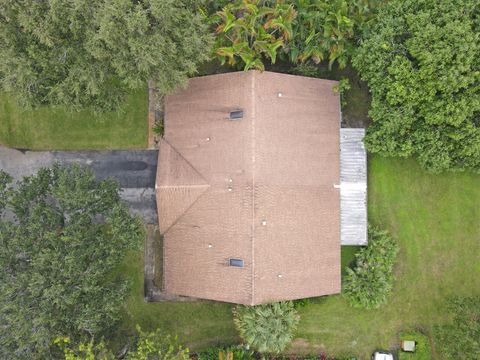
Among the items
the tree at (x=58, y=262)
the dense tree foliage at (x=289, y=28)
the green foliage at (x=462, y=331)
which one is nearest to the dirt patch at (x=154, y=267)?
the tree at (x=58, y=262)

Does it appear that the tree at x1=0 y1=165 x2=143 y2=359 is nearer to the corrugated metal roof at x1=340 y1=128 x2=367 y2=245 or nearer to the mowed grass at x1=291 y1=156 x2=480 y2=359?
the corrugated metal roof at x1=340 y1=128 x2=367 y2=245

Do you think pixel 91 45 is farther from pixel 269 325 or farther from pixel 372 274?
pixel 372 274

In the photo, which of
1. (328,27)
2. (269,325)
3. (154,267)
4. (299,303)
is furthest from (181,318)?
(328,27)

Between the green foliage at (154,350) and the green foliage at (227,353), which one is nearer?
the green foliage at (154,350)

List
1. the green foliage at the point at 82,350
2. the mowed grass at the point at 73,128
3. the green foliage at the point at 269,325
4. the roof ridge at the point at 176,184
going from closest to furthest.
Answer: the green foliage at the point at 82,350
the green foliage at the point at 269,325
the roof ridge at the point at 176,184
the mowed grass at the point at 73,128

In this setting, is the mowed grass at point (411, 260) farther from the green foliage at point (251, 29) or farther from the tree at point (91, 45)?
the tree at point (91, 45)
